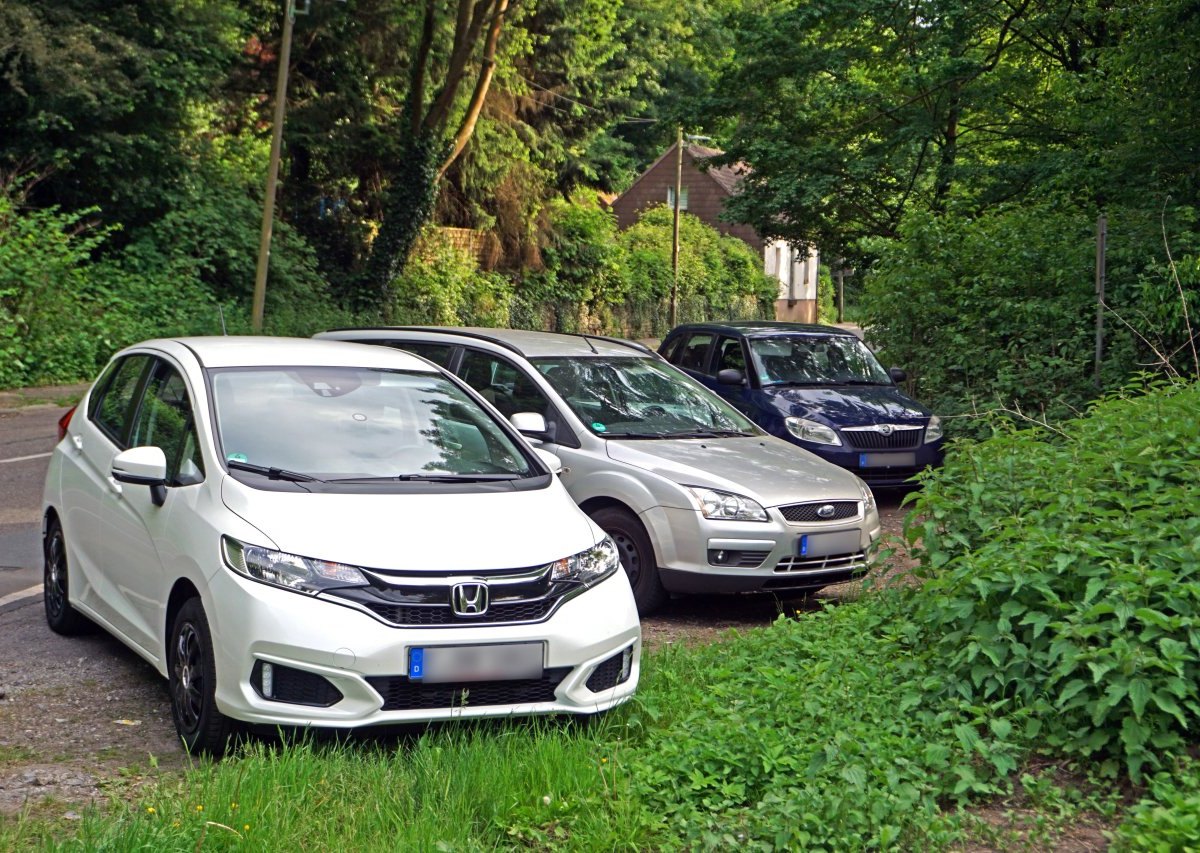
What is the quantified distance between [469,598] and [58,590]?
3159mm

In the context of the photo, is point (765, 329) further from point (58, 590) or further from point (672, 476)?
point (58, 590)

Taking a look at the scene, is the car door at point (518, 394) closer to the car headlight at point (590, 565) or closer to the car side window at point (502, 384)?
the car side window at point (502, 384)

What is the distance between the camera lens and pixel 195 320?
27.9 meters

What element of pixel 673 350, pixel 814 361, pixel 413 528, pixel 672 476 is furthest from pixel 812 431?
pixel 413 528

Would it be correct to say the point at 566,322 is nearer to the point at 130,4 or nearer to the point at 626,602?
the point at 130,4

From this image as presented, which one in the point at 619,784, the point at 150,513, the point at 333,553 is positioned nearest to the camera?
the point at 619,784

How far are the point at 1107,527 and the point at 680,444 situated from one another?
370 cm

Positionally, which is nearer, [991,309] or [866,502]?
[866,502]

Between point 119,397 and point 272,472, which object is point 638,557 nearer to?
point 272,472

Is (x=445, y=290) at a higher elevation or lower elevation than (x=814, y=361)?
higher

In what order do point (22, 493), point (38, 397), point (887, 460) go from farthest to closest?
1. point (38, 397)
2. point (887, 460)
3. point (22, 493)

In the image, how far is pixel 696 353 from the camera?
14.3 m

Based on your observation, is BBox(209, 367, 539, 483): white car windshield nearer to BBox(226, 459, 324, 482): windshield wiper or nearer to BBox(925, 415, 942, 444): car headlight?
BBox(226, 459, 324, 482): windshield wiper

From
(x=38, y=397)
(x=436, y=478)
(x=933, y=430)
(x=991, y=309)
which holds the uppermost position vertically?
(x=991, y=309)
